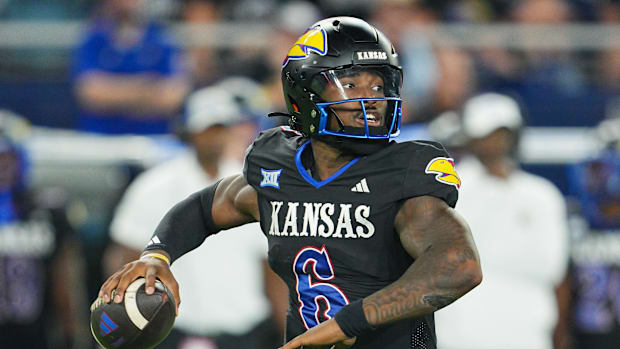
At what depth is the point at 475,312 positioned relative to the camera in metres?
6.10

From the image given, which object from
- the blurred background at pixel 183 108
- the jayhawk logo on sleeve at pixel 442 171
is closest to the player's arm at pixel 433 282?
the jayhawk logo on sleeve at pixel 442 171

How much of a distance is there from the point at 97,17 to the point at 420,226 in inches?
206

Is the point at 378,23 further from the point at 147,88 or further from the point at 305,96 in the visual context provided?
the point at 305,96

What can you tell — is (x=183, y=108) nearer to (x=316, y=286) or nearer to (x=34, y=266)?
(x=34, y=266)

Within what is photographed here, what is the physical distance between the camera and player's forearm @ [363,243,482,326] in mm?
3303

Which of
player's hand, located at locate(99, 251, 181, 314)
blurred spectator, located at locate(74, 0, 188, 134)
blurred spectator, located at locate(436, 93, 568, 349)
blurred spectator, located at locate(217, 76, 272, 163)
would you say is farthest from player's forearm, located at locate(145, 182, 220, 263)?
blurred spectator, located at locate(74, 0, 188, 134)

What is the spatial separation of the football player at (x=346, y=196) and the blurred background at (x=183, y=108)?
3.54 m

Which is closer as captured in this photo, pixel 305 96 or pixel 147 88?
pixel 305 96

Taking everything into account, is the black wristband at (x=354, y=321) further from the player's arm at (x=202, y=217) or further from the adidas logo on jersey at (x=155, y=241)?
the adidas logo on jersey at (x=155, y=241)

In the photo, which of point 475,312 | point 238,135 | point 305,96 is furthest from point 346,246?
point 238,135

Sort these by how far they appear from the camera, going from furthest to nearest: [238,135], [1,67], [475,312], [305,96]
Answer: [1,67]
[238,135]
[475,312]
[305,96]

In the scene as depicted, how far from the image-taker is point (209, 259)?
6.60 meters

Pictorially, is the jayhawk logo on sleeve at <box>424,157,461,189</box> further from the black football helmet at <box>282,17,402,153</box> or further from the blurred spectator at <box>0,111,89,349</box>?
the blurred spectator at <box>0,111,89,349</box>

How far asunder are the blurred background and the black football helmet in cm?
356
